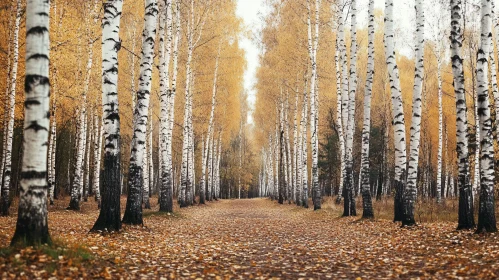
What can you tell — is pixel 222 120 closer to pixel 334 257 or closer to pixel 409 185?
pixel 409 185

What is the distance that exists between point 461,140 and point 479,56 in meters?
2.06

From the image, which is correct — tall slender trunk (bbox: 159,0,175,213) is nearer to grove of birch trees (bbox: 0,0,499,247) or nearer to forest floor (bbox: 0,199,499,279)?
grove of birch trees (bbox: 0,0,499,247)

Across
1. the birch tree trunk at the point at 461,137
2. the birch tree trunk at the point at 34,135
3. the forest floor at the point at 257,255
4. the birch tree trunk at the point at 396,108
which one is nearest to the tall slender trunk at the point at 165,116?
the forest floor at the point at 257,255

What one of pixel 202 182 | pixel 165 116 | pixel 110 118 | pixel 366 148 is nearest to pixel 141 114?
pixel 110 118

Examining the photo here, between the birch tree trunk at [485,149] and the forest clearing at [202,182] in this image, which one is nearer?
the forest clearing at [202,182]

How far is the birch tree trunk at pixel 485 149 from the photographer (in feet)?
27.7

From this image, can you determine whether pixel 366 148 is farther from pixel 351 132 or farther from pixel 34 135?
pixel 34 135

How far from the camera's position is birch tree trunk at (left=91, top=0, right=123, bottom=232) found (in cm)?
864

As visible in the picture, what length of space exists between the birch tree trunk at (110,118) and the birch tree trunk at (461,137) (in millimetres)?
8270

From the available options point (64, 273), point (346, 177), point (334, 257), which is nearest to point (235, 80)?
point (346, 177)

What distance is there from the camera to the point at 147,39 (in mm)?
10703

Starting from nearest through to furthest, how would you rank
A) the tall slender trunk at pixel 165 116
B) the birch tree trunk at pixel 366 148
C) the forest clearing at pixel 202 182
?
1. the forest clearing at pixel 202 182
2. the birch tree trunk at pixel 366 148
3. the tall slender trunk at pixel 165 116

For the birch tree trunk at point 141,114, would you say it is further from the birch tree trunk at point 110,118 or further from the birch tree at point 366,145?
the birch tree at point 366,145

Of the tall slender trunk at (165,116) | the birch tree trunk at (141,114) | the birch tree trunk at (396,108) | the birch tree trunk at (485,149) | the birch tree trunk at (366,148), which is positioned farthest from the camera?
the tall slender trunk at (165,116)
